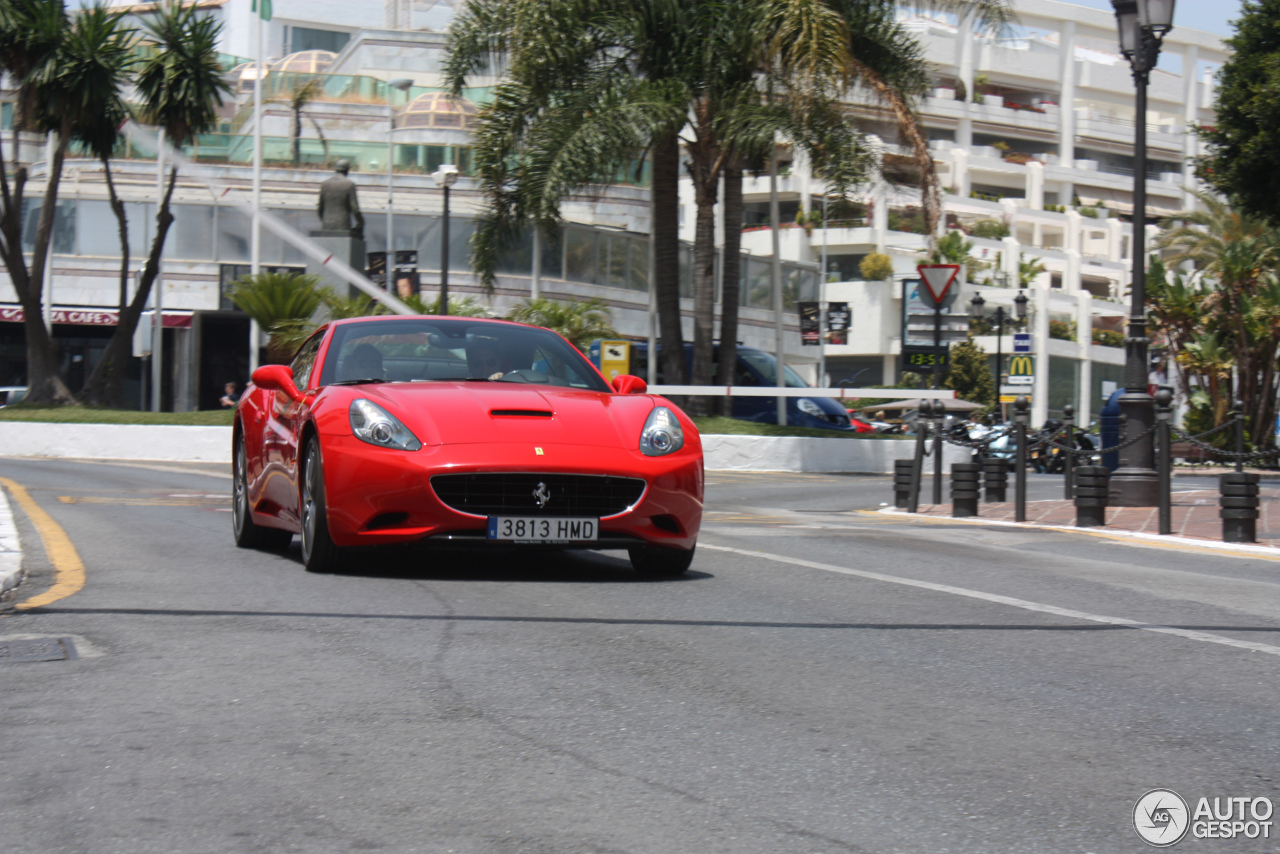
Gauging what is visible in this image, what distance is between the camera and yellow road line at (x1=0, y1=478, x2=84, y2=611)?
21.4 feet

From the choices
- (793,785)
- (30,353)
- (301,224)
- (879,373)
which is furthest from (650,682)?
(879,373)

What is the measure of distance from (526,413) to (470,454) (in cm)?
44

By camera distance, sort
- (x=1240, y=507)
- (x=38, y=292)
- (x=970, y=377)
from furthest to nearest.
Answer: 1. (x=970, y=377)
2. (x=38, y=292)
3. (x=1240, y=507)

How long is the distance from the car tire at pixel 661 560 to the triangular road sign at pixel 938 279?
15722mm

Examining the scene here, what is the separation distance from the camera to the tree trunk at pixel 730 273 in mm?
28797

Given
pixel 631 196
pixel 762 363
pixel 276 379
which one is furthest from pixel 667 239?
pixel 631 196

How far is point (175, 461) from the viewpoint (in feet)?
92.8

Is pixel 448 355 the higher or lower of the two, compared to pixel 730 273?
lower

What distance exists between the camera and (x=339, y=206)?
92.6 feet

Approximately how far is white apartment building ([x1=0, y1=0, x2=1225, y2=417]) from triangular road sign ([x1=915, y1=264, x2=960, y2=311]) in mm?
4590

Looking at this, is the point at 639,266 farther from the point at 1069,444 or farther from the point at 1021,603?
the point at 1021,603

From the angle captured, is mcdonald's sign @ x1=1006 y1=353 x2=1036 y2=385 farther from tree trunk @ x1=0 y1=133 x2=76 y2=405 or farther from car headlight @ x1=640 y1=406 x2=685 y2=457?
car headlight @ x1=640 y1=406 x2=685 y2=457

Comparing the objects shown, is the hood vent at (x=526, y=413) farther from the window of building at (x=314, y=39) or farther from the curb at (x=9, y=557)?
the window of building at (x=314, y=39)

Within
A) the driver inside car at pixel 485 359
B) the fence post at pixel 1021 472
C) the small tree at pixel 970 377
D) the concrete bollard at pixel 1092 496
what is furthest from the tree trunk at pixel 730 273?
the small tree at pixel 970 377
